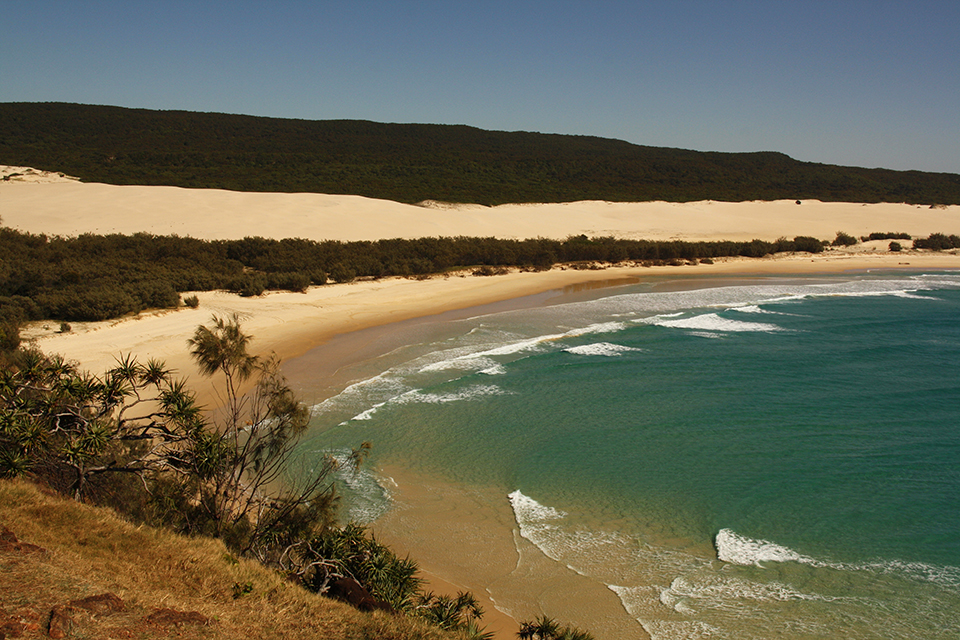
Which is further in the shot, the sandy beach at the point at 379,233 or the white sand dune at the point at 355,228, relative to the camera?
the white sand dune at the point at 355,228

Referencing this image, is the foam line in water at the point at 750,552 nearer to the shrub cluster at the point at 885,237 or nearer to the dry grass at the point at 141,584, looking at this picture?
the dry grass at the point at 141,584

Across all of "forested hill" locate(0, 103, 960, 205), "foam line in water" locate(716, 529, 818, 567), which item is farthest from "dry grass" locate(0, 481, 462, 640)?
"forested hill" locate(0, 103, 960, 205)

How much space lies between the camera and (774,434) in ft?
39.2

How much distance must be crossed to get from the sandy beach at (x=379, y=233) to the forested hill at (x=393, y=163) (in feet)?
28.4

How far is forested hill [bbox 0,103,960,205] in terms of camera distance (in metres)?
61.4

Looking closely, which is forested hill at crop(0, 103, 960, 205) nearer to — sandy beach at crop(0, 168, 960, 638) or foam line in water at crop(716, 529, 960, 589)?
sandy beach at crop(0, 168, 960, 638)

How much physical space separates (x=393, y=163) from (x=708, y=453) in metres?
68.5

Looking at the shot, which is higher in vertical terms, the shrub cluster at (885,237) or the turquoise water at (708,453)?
the shrub cluster at (885,237)

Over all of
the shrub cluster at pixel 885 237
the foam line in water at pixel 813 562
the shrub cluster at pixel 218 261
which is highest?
the shrub cluster at pixel 885 237

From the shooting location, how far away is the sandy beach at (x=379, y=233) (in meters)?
15.3

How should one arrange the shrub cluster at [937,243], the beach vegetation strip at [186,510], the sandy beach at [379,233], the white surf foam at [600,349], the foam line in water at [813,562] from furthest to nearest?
the shrub cluster at [937,243]
the white surf foam at [600,349]
the sandy beach at [379,233]
the foam line in water at [813,562]
the beach vegetation strip at [186,510]

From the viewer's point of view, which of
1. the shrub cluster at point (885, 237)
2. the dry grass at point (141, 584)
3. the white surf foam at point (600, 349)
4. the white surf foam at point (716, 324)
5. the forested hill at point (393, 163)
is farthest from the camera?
the forested hill at point (393, 163)

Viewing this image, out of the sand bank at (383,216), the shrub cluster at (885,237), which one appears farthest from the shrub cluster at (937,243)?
the sand bank at (383,216)

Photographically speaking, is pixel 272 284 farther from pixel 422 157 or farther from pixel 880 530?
pixel 422 157
